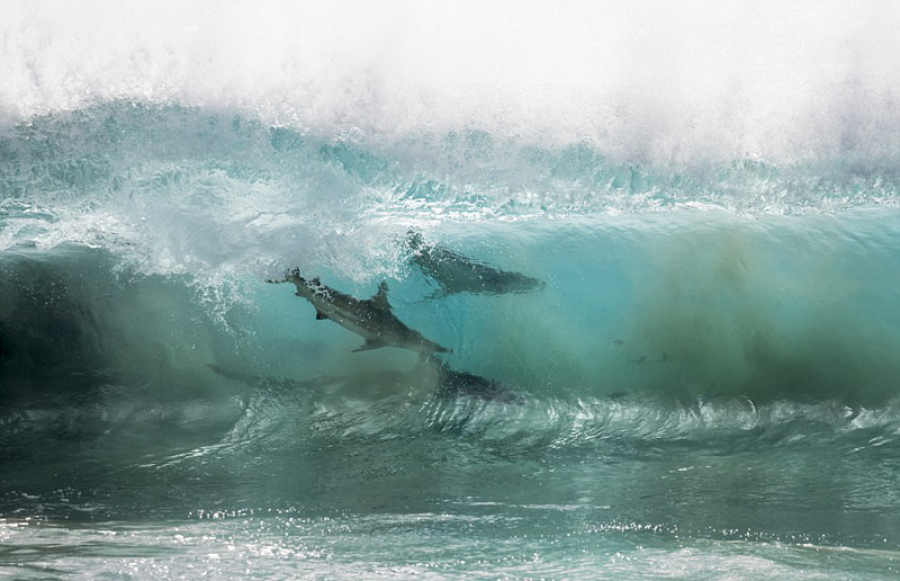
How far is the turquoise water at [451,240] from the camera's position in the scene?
476 cm

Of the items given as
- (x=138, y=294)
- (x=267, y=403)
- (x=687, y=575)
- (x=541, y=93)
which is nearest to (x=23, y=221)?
(x=138, y=294)

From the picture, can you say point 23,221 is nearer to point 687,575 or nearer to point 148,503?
point 148,503

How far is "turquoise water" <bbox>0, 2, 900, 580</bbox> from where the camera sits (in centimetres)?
476

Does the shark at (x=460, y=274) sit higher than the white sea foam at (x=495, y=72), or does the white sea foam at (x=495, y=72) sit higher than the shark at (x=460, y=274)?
the white sea foam at (x=495, y=72)

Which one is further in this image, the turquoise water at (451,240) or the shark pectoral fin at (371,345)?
the shark pectoral fin at (371,345)

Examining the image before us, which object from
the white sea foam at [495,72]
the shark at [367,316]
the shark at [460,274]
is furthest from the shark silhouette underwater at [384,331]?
the white sea foam at [495,72]

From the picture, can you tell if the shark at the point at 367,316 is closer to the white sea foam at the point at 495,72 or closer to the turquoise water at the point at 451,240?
the turquoise water at the point at 451,240

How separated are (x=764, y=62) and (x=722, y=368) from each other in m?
1.89

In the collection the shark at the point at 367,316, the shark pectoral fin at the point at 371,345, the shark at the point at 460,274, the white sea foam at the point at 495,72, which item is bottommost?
the shark pectoral fin at the point at 371,345

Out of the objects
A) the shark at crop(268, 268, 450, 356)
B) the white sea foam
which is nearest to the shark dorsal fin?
the shark at crop(268, 268, 450, 356)

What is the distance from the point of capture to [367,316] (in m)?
4.95

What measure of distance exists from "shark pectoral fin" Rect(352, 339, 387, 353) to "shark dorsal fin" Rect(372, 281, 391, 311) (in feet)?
0.67

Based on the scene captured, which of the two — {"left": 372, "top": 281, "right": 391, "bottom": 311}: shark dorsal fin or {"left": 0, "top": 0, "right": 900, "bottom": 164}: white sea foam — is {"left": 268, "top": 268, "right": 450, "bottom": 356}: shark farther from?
{"left": 0, "top": 0, "right": 900, "bottom": 164}: white sea foam

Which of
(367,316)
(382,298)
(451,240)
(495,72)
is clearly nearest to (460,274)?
(451,240)
